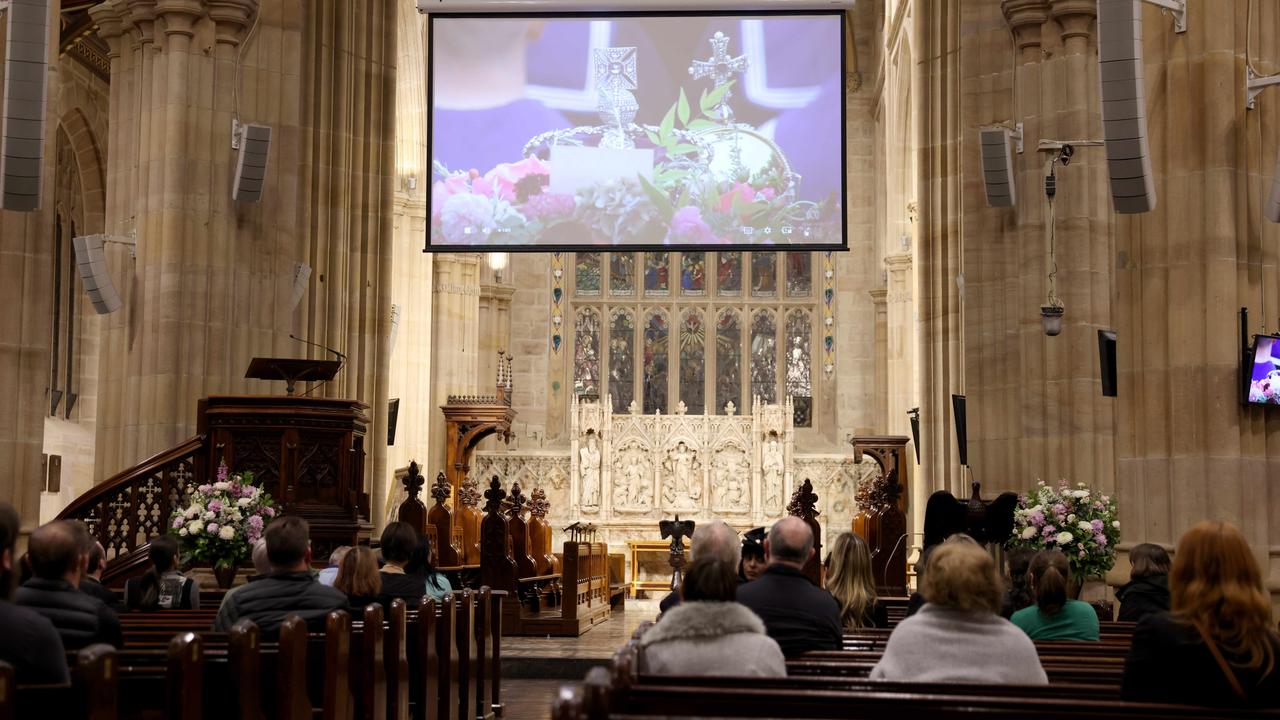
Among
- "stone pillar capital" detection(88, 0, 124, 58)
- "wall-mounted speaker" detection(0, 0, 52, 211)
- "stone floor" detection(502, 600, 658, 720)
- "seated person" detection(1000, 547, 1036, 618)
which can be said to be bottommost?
"stone floor" detection(502, 600, 658, 720)

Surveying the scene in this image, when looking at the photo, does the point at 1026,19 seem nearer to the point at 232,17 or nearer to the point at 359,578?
the point at 232,17

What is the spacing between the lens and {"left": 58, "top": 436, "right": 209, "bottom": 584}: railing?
968cm

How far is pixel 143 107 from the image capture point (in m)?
12.5

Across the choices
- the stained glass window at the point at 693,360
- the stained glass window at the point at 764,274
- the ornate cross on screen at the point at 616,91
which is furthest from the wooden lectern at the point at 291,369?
the stained glass window at the point at 764,274

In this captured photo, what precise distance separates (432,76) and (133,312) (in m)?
5.79

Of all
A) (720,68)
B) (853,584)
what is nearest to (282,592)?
(853,584)

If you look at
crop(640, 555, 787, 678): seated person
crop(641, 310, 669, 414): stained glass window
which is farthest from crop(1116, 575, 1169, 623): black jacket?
crop(641, 310, 669, 414): stained glass window

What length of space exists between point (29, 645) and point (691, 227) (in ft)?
45.5

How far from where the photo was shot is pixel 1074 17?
1292 cm

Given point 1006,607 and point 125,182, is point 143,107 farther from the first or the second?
point 1006,607

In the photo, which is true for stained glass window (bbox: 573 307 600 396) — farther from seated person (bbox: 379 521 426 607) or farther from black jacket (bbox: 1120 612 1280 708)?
black jacket (bbox: 1120 612 1280 708)

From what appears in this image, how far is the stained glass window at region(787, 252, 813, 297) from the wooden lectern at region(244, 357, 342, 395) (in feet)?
56.6

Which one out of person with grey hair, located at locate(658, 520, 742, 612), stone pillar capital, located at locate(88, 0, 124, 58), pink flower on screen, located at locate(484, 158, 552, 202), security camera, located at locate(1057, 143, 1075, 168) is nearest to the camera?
person with grey hair, located at locate(658, 520, 742, 612)

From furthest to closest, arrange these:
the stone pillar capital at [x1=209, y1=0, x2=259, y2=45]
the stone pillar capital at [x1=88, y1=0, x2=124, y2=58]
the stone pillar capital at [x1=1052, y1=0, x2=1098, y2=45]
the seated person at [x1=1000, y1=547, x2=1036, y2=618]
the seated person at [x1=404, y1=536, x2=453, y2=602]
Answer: the stone pillar capital at [x1=88, y1=0, x2=124, y2=58], the stone pillar capital at [x1=1052, y1=0, x2=1098, y2=45], the stone pillar capital at [x1=209, y1=0, x2=259, y2=45], the seated person at [x1=404, y1=536, x2=453, y2=602], the seated person at [x1=1000, y1=547, x2=1036, y2=618]
